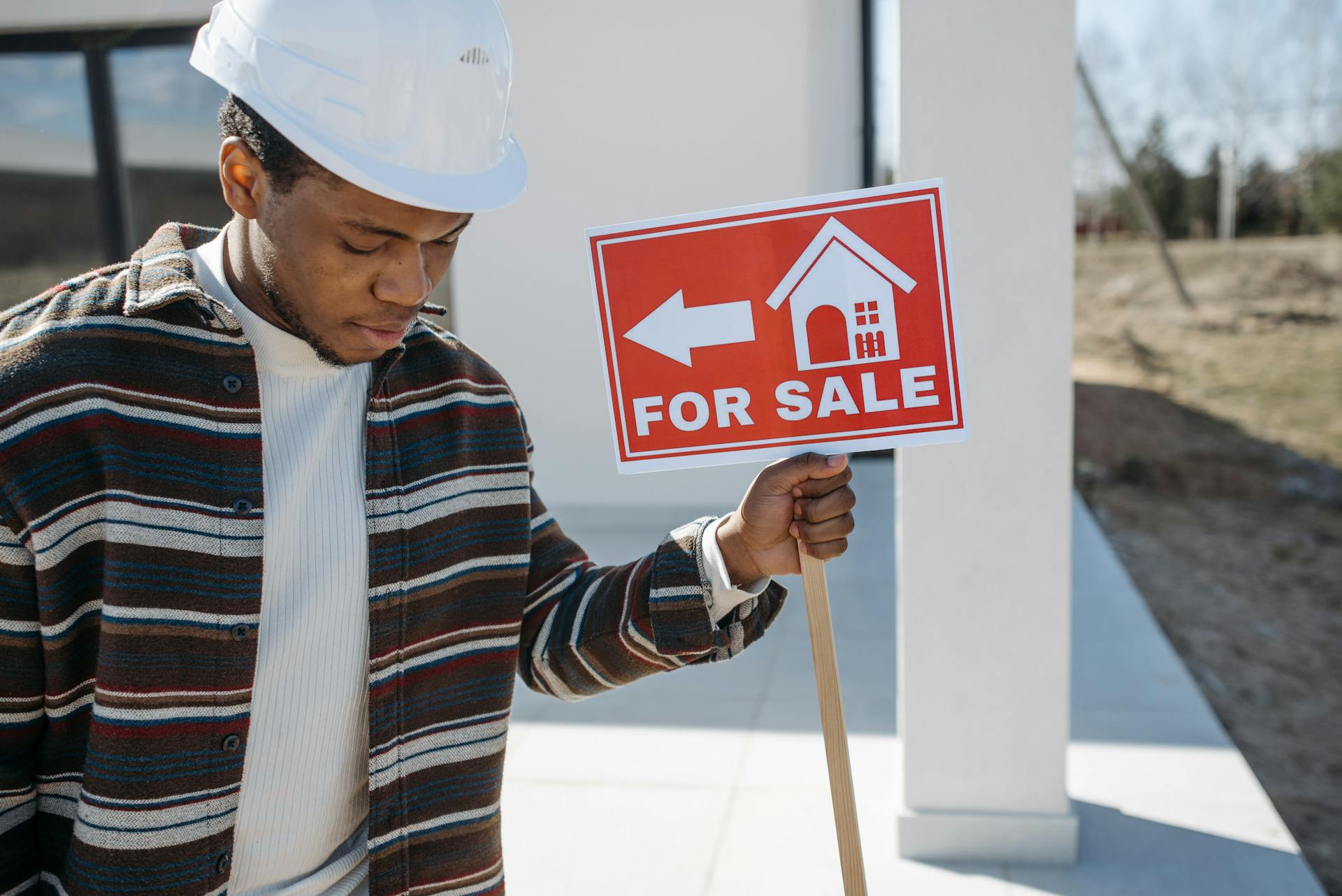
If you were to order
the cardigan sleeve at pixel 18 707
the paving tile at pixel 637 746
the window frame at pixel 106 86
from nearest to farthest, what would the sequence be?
1. the cardigan sleeve at pixel 18 707
2. the paving tile at pixel 637 746
3. the window frame at pixel 106 86

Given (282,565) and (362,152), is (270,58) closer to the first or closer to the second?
(362,152)

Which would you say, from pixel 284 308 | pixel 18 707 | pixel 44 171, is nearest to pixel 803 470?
pixel 284 308

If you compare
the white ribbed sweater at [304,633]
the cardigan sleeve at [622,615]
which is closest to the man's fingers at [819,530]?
the cardigan sleeve at [622,615]

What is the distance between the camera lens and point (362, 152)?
105 centimetres

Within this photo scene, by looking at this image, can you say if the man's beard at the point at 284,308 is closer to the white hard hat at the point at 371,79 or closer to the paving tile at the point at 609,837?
the white hard hat at the point at 371,79

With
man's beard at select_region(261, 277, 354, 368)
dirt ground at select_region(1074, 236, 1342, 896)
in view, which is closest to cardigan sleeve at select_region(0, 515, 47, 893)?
man's beard at select_region(261, 277, 354, 368)

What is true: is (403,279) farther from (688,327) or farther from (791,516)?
(791,516)

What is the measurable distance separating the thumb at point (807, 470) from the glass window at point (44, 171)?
675 cm

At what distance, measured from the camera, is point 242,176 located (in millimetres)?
1094

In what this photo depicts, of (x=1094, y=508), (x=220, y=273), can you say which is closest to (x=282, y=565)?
(x=220, y=273)

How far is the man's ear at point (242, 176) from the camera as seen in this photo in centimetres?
109

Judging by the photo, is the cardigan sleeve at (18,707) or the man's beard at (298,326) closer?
the cardigan sleeve at (18,707)

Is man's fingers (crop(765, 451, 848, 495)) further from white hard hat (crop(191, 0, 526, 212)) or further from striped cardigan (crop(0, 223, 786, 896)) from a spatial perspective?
white hard hat (crop(191, 0, 526, 212))

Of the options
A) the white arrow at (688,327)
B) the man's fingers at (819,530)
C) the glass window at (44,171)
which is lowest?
the man's fingers at (819,530)
